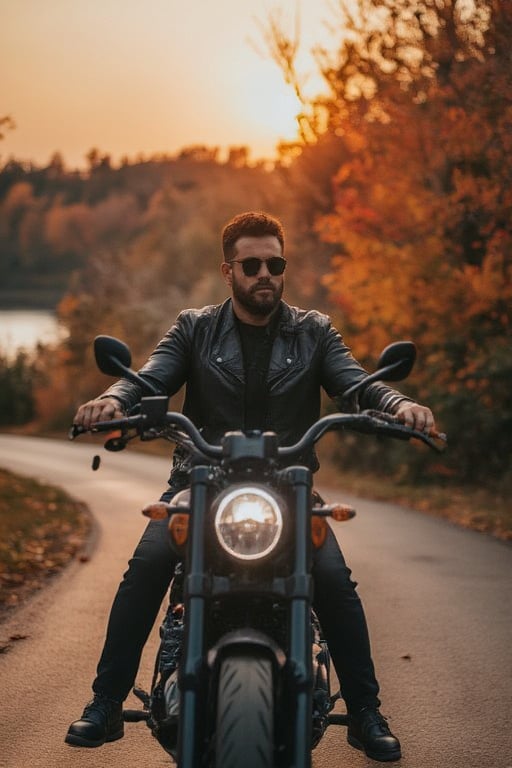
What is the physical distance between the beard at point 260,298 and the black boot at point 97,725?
160 cm

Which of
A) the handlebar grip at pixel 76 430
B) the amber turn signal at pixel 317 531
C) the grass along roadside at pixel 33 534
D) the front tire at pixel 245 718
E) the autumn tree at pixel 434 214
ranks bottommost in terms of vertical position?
the grass along roadside at pixel 33 534

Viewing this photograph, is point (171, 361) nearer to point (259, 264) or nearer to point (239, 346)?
point (239, 346)

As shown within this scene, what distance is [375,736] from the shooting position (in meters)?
3.99

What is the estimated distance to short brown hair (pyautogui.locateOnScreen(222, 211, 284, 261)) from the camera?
4.12m

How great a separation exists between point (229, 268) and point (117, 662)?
1.62 meters

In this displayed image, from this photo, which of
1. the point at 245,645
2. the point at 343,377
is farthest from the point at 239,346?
the point at 245,645

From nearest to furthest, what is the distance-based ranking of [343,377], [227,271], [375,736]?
[375,736], [343,377], [227,271]

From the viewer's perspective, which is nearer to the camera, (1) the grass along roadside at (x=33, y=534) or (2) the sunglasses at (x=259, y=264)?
(2) the sunglasses at (x=259, y=264)

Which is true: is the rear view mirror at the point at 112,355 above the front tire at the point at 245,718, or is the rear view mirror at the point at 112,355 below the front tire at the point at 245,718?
above

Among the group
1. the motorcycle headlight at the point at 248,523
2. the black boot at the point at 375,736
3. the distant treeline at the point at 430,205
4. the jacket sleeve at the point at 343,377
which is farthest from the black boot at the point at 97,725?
the distant treeline at the point at 430,205

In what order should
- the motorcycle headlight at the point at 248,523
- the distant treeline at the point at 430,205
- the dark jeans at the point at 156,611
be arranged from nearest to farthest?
the motorcycle headlight at the point at 248,523 < the dark jeans at the point at 156,611 < the distant treeline at the point at 430,205

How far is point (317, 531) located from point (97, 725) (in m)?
1.28

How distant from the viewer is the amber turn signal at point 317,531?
322 cm

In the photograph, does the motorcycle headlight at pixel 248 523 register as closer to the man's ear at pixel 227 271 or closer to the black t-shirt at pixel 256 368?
the black t-shirt at pixel 256 368
